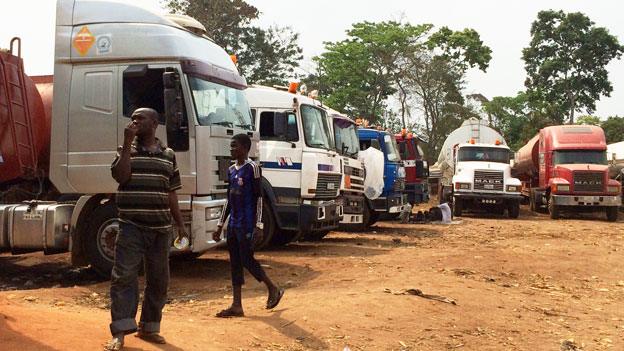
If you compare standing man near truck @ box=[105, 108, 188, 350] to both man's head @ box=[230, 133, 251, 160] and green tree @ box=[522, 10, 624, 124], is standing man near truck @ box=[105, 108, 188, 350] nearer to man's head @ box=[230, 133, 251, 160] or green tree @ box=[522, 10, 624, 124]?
man's head @ box=[230, 133, 251, 160]

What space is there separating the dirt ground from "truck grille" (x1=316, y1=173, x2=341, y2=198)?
1071 mm

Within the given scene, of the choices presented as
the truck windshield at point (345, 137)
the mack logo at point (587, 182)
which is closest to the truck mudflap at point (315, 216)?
the truck windshield at point (345, 137)

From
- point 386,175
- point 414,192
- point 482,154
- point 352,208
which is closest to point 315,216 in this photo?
point 352,208

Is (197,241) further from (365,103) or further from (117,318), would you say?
(365,103)

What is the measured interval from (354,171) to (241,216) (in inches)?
322

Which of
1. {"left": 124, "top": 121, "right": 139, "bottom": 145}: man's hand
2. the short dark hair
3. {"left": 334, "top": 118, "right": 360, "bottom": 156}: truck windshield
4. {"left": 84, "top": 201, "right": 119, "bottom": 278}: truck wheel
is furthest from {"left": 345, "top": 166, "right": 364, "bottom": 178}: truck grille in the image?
{"left": 124, "top": 121, "right": 139, "bottom": 145}: man's hand

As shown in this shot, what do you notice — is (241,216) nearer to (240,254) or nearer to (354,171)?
(240,254)

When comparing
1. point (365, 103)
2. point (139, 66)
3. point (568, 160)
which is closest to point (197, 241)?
point (139, 66)

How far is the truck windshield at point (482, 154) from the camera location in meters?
23.2

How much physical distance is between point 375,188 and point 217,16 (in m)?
20.0

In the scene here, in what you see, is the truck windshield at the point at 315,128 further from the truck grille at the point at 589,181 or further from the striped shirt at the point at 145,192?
the truck grille at the point at 589,181

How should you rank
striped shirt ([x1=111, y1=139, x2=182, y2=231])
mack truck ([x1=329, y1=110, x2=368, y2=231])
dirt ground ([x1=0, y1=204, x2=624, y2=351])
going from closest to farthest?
striped shirt ([x1=111, y1=139, x2=182, y2=231]) → dirt ground ([x1=0, y1=204, x2=624, y2=351]) → mack truck ([x1=329, y1=110, x2=368, y2=231])

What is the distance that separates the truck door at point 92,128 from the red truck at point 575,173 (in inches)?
690

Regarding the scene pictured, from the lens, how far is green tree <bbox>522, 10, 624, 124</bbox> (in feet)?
141
